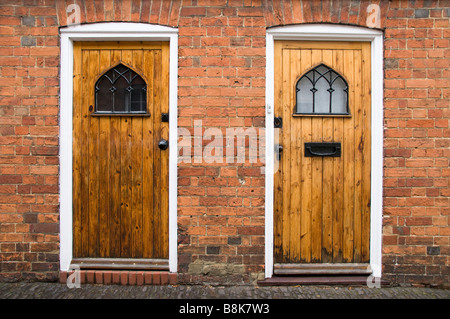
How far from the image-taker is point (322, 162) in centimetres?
339

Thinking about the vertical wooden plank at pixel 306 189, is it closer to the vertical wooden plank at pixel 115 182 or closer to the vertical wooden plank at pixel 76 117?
the vertical wooden plank at pixel 115 182

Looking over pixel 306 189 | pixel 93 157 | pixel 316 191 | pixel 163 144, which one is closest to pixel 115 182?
pixel 93 157

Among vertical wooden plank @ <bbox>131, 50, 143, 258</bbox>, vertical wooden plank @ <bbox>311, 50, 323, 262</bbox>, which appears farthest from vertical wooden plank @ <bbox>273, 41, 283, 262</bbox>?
vertical wooden plank @ <bbox>131, 50, 143, 258</bbox>

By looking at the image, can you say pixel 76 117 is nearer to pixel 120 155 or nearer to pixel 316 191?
pixel 120 155

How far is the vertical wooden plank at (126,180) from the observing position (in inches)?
133

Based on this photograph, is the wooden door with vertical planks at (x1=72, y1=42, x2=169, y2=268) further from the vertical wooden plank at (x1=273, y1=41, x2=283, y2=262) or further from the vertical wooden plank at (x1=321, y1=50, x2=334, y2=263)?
the vertical wooden plank at (x1=321, y1=50, x2=334, y2=263)

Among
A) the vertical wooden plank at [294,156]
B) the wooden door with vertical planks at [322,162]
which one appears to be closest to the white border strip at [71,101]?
the wooden door with vertical planks at [322,162]

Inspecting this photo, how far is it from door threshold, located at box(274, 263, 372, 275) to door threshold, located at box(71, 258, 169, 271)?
121cm

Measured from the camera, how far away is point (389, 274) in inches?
130

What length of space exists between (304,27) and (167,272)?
2.83 metres

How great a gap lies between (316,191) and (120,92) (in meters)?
2.28

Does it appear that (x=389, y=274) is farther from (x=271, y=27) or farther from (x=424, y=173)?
(x=271, y=27)
